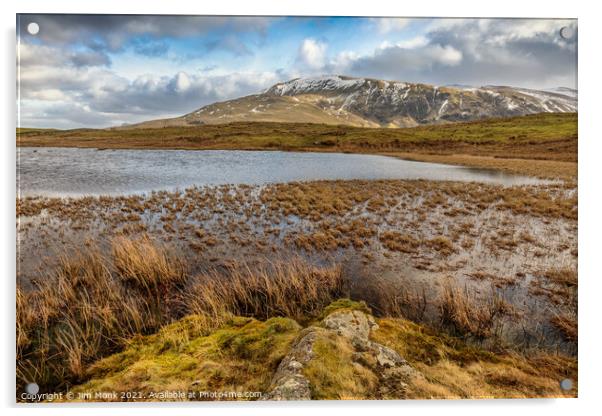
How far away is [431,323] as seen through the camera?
14.7 ft

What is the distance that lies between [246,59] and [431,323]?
19.2 feet

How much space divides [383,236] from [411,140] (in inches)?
390

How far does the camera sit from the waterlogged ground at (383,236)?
16.0ft

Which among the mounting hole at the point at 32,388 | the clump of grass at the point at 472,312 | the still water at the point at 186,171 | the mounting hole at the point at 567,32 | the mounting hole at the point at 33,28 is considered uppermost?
the mounting hole at the point at 567,32

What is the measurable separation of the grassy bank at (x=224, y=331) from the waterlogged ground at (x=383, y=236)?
0.98 feet

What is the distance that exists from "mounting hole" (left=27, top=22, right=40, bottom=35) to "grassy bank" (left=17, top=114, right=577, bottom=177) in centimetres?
163

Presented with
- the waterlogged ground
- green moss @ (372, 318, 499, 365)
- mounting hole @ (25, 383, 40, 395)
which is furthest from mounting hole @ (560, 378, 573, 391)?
mounting hole @ (25, 383, 40, 395)

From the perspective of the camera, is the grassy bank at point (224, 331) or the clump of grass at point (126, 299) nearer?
the grassy bank at point (224, 331)

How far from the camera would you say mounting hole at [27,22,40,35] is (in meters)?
4.64

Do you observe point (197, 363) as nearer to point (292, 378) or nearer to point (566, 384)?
point (292, 378)

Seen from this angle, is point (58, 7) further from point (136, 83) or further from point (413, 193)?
point (413, 193)

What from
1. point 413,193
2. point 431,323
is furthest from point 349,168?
point 431,323

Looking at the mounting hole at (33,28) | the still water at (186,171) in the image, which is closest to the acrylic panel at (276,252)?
the mounting hole at (33,28)

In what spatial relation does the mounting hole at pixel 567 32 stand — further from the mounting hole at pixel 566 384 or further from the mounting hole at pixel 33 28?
the mounting hole at pixel 33 28
